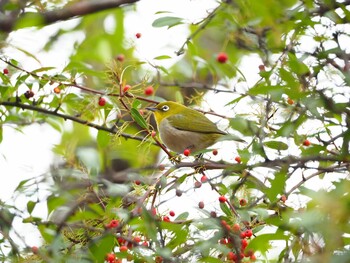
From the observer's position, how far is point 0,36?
2.41 metres

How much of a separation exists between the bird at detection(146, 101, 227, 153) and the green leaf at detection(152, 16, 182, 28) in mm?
1581

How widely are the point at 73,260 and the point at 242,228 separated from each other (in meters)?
0.79

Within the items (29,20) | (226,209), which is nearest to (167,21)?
(226,209)

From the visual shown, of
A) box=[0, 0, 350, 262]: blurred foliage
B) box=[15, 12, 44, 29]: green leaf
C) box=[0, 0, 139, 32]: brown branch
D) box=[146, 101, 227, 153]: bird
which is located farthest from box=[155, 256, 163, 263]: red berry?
box=[146, 101, 227, 153]: bird

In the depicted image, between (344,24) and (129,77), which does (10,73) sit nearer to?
(129,77)

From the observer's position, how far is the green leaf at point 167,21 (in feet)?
9.09

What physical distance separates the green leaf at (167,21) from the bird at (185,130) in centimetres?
158

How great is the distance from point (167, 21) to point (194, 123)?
73.3 inches

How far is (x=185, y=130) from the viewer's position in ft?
15.3

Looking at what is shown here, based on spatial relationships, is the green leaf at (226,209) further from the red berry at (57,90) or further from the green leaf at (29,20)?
the green leaf at (29,20)

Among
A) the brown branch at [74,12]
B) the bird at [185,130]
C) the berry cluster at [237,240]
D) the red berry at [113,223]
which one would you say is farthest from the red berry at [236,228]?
the bird at [185,130]

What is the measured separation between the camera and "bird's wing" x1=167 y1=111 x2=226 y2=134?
4.43m

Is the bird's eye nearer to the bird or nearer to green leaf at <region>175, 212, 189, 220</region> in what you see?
the bird

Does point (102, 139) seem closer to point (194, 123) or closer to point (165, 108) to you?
point (194, 123)
